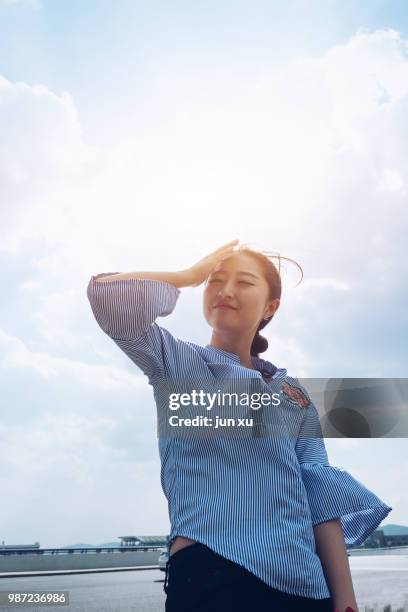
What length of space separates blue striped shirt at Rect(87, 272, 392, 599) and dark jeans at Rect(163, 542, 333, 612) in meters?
0.02

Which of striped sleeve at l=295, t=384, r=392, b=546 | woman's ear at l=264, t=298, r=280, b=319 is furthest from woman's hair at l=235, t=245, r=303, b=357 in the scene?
striped sleeve at l=295, t=384, r=392, b=546

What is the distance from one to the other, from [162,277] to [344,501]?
1.94 ft

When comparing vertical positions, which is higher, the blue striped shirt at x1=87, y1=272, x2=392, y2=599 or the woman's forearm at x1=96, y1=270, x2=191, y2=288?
the woman's forearm at x1=96, y1=270, x2=191, y2=288

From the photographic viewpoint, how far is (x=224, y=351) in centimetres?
142

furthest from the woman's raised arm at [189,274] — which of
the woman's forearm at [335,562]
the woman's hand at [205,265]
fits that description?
the woman's forearm at [335,562]

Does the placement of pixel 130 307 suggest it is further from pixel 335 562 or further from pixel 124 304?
pixel 335 562

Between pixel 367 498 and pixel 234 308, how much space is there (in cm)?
51

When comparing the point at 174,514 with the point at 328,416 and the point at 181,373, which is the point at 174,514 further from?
the point at 328,416

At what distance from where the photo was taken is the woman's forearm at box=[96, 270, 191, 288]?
1190mm

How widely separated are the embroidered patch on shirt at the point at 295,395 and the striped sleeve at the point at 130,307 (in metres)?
0.36

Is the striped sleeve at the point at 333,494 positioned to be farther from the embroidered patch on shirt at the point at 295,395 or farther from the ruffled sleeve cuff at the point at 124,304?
the ruffled sleeve cuff at the point at 124,304

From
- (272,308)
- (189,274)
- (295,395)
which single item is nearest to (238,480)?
(295,395)

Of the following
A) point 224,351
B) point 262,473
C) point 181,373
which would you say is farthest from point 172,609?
point 224,351

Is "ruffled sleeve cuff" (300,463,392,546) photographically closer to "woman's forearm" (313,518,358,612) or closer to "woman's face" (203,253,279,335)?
"woman's forearm" (313,518,358,612)
